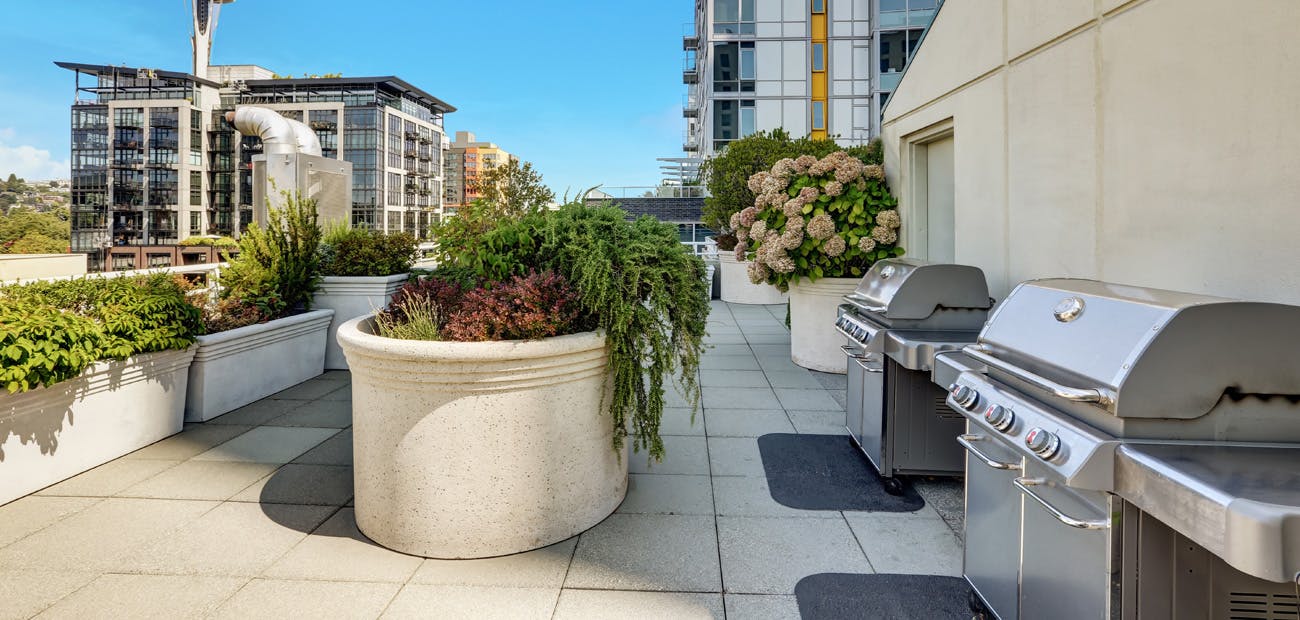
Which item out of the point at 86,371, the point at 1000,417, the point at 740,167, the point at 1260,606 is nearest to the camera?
the point at 1260,606

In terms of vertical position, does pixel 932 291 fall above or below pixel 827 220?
below

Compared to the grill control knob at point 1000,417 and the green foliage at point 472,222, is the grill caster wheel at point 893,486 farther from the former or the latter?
the green foliage at point 472,222

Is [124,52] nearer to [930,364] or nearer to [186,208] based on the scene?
[186,208]

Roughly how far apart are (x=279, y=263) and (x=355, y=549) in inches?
165

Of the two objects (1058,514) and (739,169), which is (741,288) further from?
(1058,514)

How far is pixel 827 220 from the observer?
5867 millimetres

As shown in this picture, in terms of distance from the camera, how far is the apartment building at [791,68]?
25.8m

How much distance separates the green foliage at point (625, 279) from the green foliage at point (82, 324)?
2.13 meters

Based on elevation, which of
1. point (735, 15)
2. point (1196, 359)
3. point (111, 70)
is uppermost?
point (111, 70)

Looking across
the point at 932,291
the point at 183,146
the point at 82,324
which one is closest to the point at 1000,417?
the point at 932,291

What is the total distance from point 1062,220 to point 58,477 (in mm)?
5716

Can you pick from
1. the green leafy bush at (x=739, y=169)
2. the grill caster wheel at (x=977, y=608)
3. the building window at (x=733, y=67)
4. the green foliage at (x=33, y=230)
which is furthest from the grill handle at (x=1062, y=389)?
the green foliage at (x=33, y=230)

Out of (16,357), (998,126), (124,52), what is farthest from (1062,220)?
(124,52)

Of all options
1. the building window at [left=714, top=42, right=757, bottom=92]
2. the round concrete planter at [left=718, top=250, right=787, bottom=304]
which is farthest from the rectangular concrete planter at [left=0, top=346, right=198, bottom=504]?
the building window at [left=714, top=42, right=757, bottom=92]
